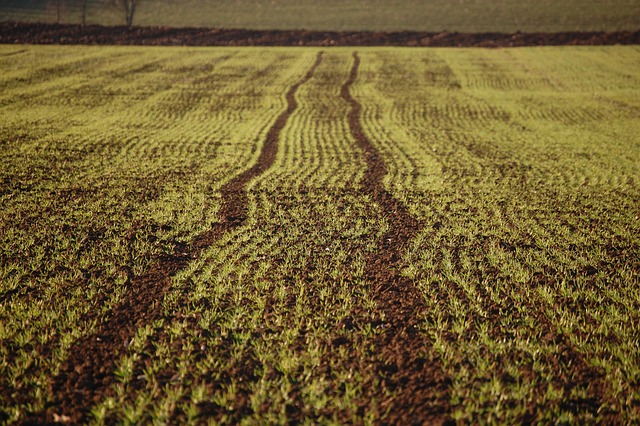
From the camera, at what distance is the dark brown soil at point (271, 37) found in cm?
5469

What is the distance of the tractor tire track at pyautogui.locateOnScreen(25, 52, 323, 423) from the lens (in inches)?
188

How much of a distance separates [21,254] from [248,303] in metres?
5.67

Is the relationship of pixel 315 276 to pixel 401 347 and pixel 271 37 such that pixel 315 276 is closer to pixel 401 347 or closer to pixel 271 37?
pixel 401 347

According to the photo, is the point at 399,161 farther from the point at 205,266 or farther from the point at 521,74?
the point at 521,74

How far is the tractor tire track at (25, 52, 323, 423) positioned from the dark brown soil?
5794 cm

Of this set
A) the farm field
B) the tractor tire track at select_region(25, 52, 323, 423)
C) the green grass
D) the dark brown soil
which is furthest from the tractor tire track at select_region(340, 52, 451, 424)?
the green grass

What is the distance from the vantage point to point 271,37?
6106 cm

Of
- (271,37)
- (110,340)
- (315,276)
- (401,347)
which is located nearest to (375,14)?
(271,37)

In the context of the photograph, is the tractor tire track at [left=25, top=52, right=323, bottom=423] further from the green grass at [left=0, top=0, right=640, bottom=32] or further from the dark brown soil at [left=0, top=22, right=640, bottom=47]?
the green grass at [left=0, top=0, right=640, bottom=32]

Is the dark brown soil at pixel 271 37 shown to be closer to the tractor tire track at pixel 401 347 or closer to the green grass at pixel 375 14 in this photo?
the green grass at pixel 375 14

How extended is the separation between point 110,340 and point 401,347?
4.71 meters

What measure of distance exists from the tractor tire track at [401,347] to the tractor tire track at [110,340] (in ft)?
12.8

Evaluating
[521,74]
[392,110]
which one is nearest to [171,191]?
[392,110]

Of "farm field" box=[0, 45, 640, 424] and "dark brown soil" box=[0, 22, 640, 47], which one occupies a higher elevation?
"dark brown soil" box=[0, 22, 640, 47]
